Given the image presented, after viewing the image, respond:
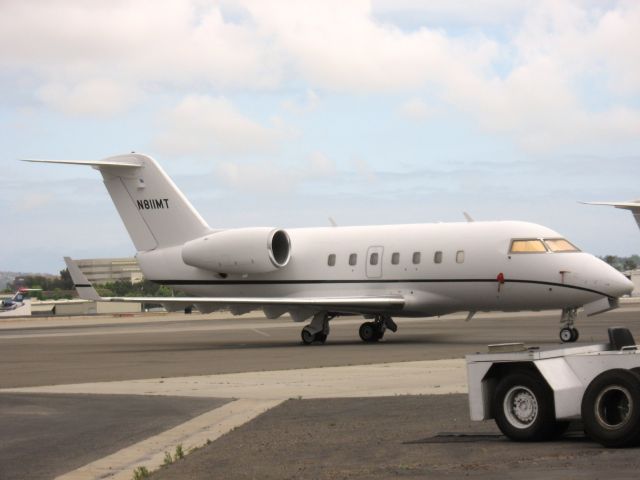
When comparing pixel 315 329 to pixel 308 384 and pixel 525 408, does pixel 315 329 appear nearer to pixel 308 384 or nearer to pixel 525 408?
pixel 308 384

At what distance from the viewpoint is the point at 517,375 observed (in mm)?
11109

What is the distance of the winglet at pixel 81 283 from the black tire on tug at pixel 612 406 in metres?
24.7

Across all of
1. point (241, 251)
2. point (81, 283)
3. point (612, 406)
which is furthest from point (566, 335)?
point (612, 406)

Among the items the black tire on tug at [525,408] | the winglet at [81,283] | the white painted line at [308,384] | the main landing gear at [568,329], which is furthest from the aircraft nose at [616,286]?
the black tire on tug at [525,408]

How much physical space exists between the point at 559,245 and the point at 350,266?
20.6 ft

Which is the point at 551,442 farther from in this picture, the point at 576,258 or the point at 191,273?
the point at 191,273

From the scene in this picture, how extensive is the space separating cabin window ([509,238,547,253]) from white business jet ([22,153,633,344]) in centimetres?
3

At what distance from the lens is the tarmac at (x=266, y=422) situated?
1005cm

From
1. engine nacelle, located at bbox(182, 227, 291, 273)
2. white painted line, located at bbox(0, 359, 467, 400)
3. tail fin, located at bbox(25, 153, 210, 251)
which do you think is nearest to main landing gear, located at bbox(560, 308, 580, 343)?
white painted line, located at bbox(0, 359, 467, 400)

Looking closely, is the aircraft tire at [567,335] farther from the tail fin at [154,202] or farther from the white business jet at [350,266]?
the tail fin at [154,202]

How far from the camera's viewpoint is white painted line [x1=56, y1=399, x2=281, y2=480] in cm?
1055

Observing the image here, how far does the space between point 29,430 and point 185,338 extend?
2584 centimetres

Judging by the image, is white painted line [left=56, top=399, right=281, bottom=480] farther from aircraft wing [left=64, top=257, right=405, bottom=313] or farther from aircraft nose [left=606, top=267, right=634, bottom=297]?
aircraft nose [left=606, top=267, right=634, bottom=297]

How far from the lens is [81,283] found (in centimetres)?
3394
